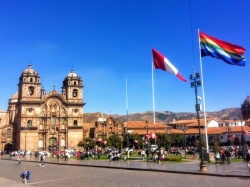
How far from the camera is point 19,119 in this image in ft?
252

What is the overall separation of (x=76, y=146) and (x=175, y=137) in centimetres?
2583

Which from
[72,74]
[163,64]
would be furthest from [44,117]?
[163,64]

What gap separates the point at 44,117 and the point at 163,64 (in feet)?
196

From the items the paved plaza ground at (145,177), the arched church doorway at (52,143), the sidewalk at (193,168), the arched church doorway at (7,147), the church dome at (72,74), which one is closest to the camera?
the paved plaza ground at (145,177)

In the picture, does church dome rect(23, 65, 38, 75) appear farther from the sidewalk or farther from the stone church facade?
the sidewalk

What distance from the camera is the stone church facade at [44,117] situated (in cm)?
7562

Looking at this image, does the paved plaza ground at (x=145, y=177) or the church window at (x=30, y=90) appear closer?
the paved plaza ground at (x=145, y=177)

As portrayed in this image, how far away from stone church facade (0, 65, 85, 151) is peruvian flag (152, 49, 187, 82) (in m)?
55.2

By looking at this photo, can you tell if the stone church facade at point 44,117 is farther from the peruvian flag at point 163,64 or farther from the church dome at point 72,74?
the peruvian flag at point 163,64

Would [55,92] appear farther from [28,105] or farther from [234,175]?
[234,175]

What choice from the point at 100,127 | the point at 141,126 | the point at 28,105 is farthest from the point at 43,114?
the point at 141,126

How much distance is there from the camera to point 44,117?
78.9 metres

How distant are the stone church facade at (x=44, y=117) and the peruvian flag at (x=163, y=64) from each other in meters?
55.2

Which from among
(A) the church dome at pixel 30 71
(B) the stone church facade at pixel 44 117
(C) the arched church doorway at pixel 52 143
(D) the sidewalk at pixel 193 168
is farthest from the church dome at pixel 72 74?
(D) the sidewalk at pixel 193 168
